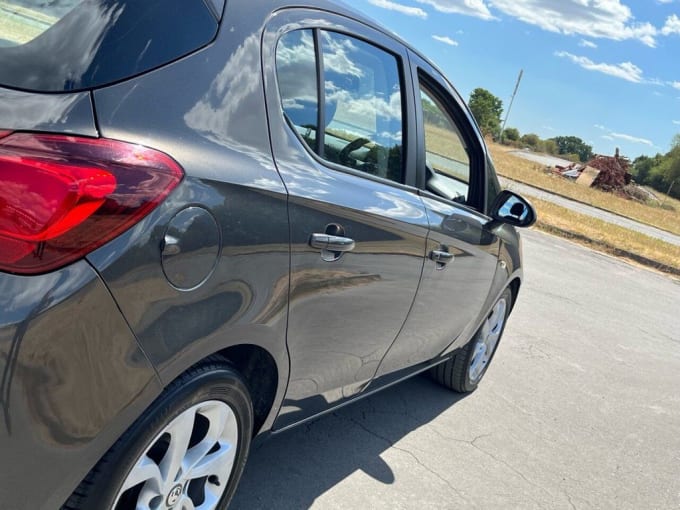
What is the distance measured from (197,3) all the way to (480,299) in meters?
2.54

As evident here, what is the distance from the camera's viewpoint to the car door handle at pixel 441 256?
10.1ft

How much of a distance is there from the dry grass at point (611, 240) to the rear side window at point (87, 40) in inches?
508

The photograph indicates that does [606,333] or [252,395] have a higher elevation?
[252,395]

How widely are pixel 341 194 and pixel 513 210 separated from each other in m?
1.74

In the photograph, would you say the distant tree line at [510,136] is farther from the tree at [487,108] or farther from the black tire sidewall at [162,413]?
the black tire sidewall at [162,413]

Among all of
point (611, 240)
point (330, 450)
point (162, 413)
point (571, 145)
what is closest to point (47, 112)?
point (162, 413)

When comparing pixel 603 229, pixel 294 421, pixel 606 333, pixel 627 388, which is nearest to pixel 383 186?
pixel 294 421

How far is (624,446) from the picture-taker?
14.2 feet

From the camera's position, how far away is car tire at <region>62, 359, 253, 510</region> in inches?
67.1

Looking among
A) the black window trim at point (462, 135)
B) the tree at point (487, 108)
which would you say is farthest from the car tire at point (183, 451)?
the tree at point (487, 108)

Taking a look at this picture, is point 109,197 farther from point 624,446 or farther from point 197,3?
point 624,446

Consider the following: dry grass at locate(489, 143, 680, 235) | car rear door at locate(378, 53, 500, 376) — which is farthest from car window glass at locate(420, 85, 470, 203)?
dry grass at locate(489, 143, 680, 235)

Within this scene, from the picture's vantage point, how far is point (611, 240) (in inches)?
566

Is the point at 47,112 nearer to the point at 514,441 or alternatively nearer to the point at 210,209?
the point at 210,209
